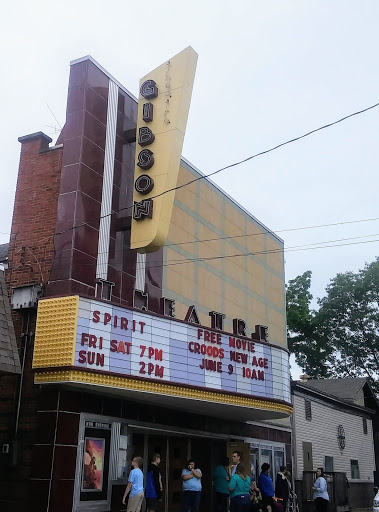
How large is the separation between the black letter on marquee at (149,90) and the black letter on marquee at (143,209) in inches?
120

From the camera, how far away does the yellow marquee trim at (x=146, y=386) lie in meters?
12.5

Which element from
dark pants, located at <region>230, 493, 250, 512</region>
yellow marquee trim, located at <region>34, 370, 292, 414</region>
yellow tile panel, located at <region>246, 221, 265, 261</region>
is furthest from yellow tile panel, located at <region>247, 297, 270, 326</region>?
dark pants, located at <region>230, 493, 250, 512</region>

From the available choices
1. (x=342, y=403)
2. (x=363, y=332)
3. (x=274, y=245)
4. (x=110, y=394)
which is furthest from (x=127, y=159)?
(x=363, y=332)

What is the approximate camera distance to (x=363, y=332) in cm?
5288

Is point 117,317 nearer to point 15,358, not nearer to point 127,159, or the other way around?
point 15,358

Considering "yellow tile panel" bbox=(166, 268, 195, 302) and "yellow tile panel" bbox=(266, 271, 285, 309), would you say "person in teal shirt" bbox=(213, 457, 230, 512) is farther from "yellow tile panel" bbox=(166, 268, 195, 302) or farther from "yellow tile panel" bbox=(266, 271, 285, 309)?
"yellow tile panel" bbox=(266, 271, 285, 309)

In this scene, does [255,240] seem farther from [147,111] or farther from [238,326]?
[147,111]

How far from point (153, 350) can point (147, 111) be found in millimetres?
6303

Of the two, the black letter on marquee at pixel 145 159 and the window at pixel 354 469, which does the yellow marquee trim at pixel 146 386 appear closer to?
the black letter on marquee at pixel 145 159

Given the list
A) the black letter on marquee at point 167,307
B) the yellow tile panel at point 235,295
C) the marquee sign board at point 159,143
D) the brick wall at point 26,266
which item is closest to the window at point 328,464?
the yellow tile panel at point 235,295

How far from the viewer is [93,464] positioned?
44.3 feet

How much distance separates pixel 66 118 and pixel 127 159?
193 cm

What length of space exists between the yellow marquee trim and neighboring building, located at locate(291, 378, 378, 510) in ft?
22.9

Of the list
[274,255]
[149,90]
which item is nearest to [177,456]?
[149,90]
